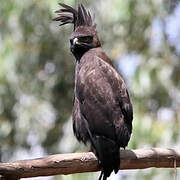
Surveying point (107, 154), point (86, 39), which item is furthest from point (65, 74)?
point (107, 154)

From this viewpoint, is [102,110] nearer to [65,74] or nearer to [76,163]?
[76,163]

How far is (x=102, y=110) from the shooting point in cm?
516

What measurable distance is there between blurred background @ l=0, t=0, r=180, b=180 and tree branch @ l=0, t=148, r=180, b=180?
2787 mm

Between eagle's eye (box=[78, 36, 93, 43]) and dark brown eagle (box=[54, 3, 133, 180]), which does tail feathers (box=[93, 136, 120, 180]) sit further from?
eagle's eye (box=[78, 36, 93, 43])

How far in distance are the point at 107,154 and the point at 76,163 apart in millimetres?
420

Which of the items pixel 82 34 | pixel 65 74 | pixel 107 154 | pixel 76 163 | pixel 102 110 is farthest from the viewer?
pixel 65 74

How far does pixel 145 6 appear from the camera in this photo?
9672 millimetres

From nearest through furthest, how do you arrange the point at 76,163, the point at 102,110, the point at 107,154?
the point at 76,163, the point at 107,154, the point at 102,110

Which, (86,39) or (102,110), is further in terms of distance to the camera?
(86,39)

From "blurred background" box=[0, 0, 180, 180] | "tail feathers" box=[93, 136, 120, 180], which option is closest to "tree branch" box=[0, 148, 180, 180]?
"tail feathers" box=[93, 136, 120, 180]

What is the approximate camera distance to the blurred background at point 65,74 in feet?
28.2

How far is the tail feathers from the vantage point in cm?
476

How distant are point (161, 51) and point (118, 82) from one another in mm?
4726

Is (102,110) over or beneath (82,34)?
beneath
